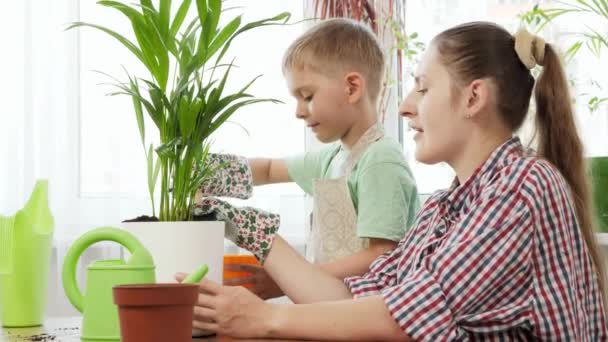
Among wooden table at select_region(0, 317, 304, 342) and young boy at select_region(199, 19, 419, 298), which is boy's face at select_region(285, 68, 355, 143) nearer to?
young boy at select_region(199, 19, 419, 298)

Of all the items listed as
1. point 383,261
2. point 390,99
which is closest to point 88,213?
point 390,99

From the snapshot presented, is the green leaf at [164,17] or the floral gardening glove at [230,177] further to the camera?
the floral gardening glove at [230,177]

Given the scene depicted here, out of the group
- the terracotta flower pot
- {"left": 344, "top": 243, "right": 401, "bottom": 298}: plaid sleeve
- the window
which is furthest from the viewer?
the window

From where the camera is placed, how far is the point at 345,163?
1.78 m

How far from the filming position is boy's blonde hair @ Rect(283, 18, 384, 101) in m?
1.80

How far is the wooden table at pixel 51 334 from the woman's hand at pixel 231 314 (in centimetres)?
2

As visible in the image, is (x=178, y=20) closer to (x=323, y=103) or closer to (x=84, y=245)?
(x=84, y=245)

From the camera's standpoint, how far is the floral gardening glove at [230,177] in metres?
1.45

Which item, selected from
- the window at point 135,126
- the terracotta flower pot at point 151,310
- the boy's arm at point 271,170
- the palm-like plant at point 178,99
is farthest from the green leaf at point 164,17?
the window at point 135,126

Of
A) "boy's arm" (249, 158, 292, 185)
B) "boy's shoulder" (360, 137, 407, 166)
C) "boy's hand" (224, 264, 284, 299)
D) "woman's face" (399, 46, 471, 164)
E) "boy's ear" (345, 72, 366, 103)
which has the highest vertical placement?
"boy's ear" (345, 72, 366, 103)

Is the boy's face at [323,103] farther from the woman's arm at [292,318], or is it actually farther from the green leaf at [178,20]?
Result: the woman's arm at [292,318]

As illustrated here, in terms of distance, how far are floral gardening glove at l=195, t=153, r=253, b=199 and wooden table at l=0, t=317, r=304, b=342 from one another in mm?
318

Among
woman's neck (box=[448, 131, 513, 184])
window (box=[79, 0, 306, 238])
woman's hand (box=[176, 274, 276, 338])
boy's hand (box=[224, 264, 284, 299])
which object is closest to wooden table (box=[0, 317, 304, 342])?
woman's hand (box=[176, 274, 276, 338])

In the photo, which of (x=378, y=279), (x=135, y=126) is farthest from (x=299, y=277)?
(x=135, y=126)
